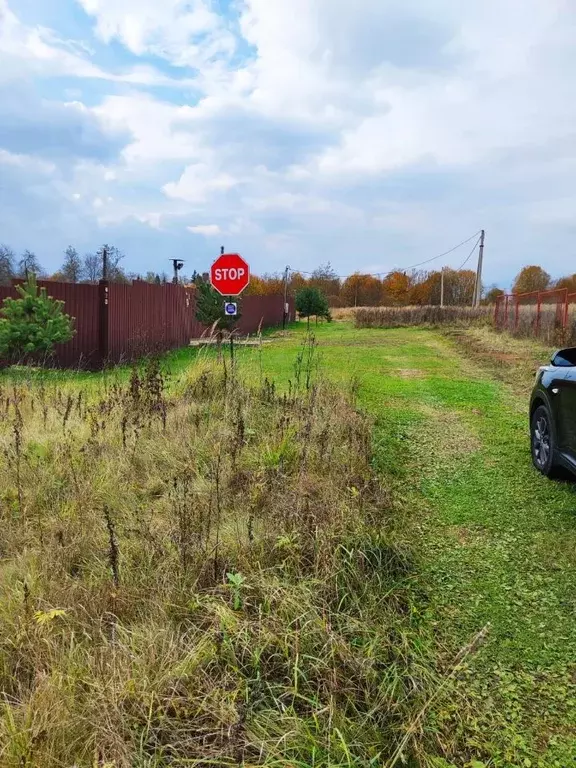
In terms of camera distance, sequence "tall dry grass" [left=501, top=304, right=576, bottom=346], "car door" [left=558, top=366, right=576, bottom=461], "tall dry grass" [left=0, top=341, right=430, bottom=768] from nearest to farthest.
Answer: "tall dry grass" [left=0, top=341, right=430, bottom=768] → "car door" [left=558, top=366, right=576, bottom=461] → "tall dry grass" [left=501, top=304, right=576, bottom=346]

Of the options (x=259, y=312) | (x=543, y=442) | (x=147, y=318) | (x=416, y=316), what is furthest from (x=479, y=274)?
(x=543, y=442)

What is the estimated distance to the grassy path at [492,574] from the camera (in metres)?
2.14

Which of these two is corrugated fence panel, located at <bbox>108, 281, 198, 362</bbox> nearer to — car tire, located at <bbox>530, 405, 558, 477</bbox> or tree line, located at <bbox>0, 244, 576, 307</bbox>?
car tire, located at <bbox>530, 405, 558, 477</bbox>

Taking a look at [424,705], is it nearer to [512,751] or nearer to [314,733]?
[512,751]

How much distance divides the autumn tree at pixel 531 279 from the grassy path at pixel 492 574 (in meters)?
63.2

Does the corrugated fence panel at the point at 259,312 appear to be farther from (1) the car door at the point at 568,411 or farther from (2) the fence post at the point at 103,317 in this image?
(1) the car door at the point at 568,411

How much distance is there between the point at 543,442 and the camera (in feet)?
15.7

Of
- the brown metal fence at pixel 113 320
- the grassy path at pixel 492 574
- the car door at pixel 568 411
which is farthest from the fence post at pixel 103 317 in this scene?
the car door at pixel 568 411

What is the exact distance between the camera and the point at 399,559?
3281 millimetres

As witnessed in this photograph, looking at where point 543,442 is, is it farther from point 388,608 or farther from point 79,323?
point 79,323

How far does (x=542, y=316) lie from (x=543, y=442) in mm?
12757

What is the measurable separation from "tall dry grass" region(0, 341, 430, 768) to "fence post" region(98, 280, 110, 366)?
28.9ft

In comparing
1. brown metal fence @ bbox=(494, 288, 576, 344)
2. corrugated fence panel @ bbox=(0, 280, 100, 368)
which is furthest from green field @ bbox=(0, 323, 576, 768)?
brown metal fence @ bbox=(494, 288, 576, 344)

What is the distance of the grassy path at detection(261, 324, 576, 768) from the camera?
7.04 ft
